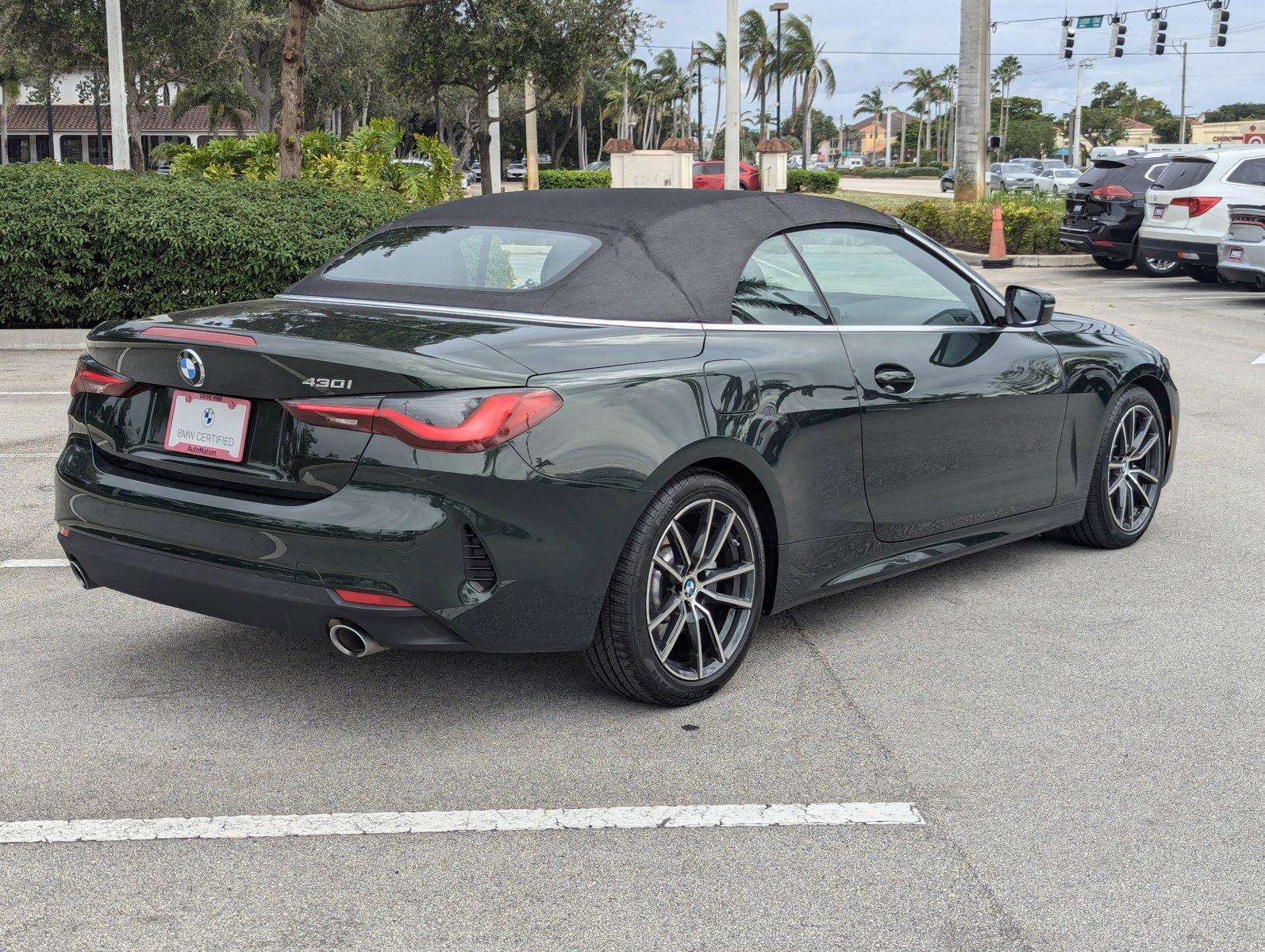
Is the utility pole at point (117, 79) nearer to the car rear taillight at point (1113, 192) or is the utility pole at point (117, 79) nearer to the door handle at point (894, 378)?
the car rear taillight at point (1113, 192)

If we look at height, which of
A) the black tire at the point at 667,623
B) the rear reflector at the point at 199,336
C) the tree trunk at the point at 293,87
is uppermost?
the tree trunk at the point at 293,87

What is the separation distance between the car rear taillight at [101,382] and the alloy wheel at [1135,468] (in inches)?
153

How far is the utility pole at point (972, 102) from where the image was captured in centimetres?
2794

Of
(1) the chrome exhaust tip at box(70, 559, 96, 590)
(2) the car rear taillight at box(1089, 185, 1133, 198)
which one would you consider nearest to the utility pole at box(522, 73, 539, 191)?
(2) the car rear taillight at box(1089, 185, 1133, 198)

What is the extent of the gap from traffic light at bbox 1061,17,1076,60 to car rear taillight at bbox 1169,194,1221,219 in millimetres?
30452

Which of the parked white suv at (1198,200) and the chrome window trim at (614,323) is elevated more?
the parked white suv at (1198,200)

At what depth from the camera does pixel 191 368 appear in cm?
392

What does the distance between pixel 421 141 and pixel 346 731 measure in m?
17.3

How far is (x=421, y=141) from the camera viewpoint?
20.3 m

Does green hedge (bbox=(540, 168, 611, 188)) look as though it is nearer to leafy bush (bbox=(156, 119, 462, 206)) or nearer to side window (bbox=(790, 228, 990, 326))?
leafy bush (bbox=(156, 119, 462, 206))

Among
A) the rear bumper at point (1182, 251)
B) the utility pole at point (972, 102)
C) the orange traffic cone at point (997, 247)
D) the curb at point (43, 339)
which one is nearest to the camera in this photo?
the curb at point (43, 339)

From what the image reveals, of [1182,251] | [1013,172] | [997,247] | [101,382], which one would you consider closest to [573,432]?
[101,382]

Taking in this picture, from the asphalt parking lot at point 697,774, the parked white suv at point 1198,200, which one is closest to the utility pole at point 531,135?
the parked white suv at point 1198,200

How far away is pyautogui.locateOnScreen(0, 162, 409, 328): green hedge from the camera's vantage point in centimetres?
1270
